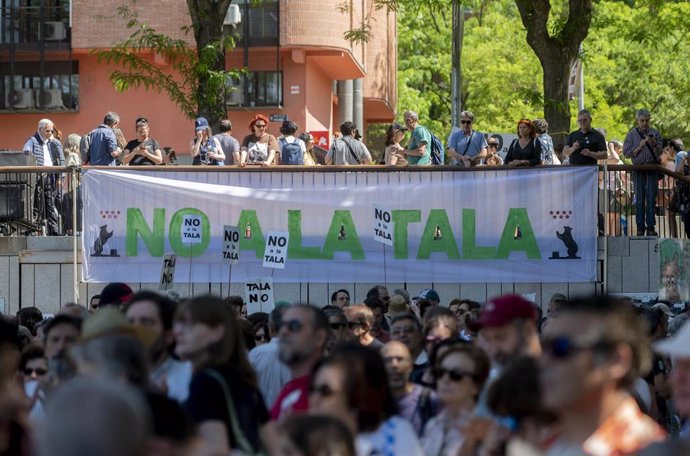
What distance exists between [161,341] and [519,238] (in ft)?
40.9

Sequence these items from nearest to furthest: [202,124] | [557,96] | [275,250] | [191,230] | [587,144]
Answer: [275,250] < [191,230] < [587,144] < [202,124] < [557,96]

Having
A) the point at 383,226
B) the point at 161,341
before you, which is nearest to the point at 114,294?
the point at 161,341

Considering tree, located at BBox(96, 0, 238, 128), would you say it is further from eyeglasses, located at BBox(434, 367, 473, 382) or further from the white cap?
the white cap

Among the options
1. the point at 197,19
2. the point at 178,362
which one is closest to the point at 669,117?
the point at 197,19

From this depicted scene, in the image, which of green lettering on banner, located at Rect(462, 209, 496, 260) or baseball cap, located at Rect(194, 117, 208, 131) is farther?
baseball cap, located at Rect(194, 117, 208, 131)

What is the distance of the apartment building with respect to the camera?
35.0 m

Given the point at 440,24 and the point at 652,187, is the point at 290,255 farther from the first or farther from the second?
the point at 440,24

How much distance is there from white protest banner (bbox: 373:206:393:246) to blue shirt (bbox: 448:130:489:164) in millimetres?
2462

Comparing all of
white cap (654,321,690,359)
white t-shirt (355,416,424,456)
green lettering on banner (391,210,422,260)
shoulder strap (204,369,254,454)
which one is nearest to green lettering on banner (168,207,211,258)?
green lettering on banner (391,210,422,260)

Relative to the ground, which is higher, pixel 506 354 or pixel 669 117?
pixel 669 117

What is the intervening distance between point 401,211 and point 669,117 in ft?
120

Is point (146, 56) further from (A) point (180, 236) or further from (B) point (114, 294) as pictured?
(B) point (114, 294)

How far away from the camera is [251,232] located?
65.6 feet

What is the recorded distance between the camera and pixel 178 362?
26.2 feet
